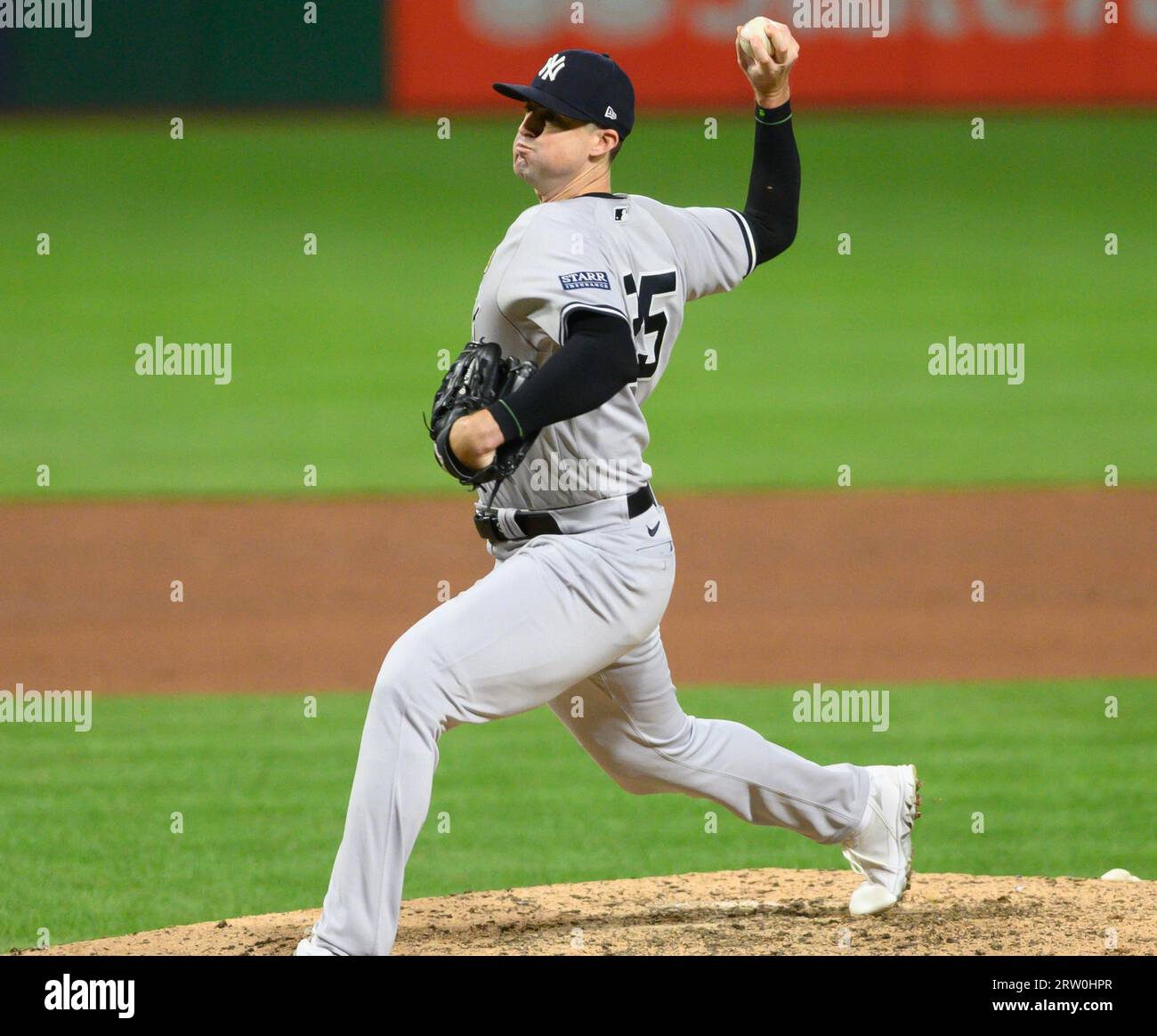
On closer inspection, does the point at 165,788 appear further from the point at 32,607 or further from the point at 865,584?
the point at 865,584

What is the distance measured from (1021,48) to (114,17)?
10470 millimetres

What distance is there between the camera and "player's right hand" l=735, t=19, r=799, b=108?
4.62 m

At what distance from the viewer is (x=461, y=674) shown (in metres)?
4.08

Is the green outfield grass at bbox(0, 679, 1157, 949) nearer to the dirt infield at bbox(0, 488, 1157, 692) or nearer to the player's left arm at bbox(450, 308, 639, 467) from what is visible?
the dirt infield at bbox(0, 488, 1157, 692)

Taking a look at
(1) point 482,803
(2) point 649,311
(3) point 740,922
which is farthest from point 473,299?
(2) point 649,311

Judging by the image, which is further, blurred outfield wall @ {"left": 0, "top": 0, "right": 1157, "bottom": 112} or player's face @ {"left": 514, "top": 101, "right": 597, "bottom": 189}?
blurred outfield wall @ {"left": 0, "top": 0, "right": 1157, "bottom": 112}

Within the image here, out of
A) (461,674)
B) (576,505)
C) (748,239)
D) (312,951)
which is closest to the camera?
(312,951)

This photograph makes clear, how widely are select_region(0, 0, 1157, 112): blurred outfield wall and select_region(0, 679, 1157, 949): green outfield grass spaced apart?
13996mm

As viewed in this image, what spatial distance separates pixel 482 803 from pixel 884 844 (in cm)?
219

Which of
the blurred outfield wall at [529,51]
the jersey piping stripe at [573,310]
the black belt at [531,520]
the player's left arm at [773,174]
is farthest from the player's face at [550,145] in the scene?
the blurred outfield wall at [529,51]

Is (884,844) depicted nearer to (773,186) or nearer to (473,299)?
(773,186)

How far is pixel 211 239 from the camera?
62.4 feet

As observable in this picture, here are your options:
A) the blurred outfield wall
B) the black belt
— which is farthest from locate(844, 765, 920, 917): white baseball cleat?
the blurred outfield wall
